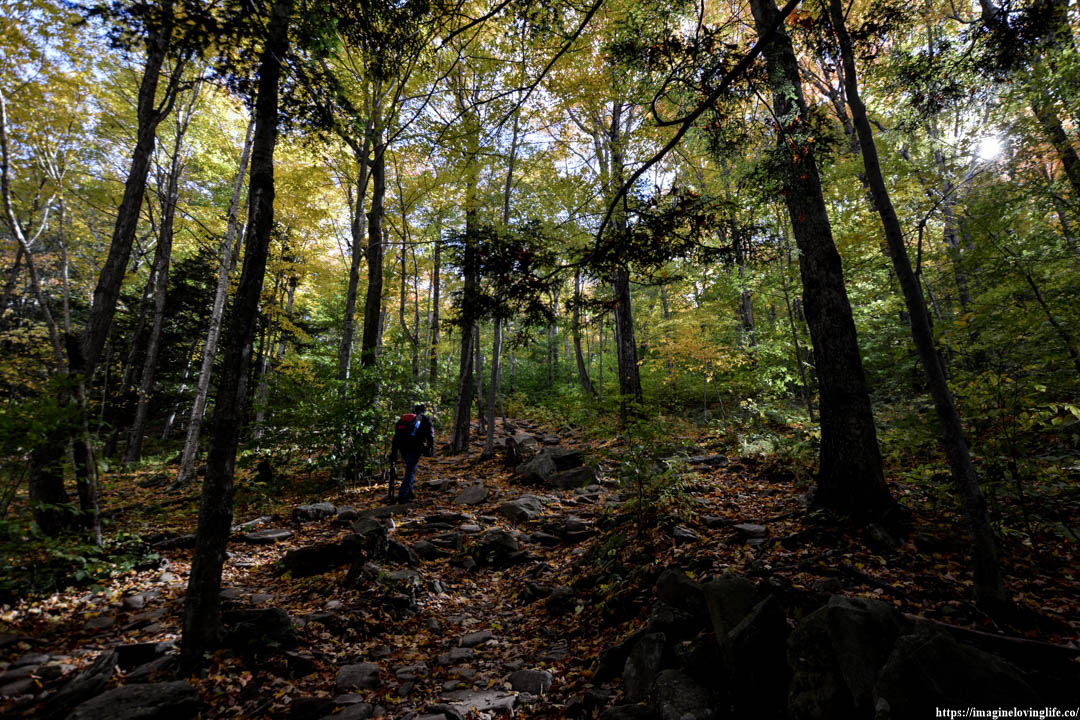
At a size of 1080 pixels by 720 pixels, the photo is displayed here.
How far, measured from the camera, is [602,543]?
18.3 ft

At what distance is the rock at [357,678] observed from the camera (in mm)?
3396

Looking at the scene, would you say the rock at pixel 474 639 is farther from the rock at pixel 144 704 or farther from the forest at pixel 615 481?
the rock at pixel 144 704

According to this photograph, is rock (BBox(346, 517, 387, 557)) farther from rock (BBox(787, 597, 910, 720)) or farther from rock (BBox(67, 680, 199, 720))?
rock (BBox(787, 597, 910, 720))

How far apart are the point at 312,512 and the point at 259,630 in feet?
12.9

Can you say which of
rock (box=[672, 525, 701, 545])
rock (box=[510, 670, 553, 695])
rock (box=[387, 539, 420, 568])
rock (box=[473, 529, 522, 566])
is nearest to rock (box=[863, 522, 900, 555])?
rock (box=[672, 525, 701, 545])

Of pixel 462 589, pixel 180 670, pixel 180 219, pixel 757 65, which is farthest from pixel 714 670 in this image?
pixel 180 219

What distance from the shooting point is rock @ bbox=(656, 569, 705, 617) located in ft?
11.4

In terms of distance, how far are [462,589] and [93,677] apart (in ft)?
11.0

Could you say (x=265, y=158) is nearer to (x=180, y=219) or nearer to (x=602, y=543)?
(x=602, y=543)

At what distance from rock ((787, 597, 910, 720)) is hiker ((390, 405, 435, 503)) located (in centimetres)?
699

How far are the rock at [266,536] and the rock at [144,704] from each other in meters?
3.99

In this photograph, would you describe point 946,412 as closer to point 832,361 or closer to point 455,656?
point 832,361

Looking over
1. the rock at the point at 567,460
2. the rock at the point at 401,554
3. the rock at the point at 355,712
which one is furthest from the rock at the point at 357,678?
the rock at the point at 567,460

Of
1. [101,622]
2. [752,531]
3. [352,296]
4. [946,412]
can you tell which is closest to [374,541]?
[101,622]
